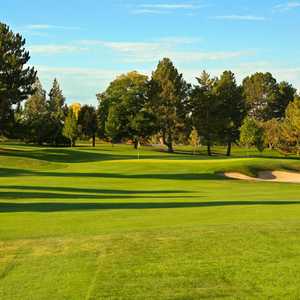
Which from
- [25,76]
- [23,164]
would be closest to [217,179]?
[23,164]

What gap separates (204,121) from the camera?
88125mm

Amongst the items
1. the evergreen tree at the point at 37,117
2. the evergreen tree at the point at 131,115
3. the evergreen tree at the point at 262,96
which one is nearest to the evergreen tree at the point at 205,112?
the evergreen tree at the point at 131,115

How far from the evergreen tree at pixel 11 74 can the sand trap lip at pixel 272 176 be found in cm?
3011

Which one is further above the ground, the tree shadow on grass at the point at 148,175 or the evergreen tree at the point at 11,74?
the evergreen tree at the point at 11,74

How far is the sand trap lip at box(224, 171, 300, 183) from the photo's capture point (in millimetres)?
42562

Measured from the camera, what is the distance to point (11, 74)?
6328 cm

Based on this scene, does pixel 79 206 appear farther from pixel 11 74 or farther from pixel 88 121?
pixel 88 121

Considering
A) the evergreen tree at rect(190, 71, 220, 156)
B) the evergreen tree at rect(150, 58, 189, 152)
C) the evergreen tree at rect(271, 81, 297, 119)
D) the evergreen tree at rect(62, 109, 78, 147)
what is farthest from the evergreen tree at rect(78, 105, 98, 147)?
the evergreen tree at rect(271, 81, 297, 119)

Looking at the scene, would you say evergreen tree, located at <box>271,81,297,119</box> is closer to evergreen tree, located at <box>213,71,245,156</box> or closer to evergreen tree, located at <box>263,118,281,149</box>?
evergreen tree, located at <box>263,118,281,149</box>

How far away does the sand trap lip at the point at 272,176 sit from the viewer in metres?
42.6

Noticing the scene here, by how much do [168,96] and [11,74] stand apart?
3016 centimetres

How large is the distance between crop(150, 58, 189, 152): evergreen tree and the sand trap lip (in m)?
43.2

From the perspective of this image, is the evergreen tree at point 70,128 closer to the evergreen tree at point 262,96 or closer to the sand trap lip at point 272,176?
the sand trap lip at point 272,176

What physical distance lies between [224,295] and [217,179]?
34092mm
